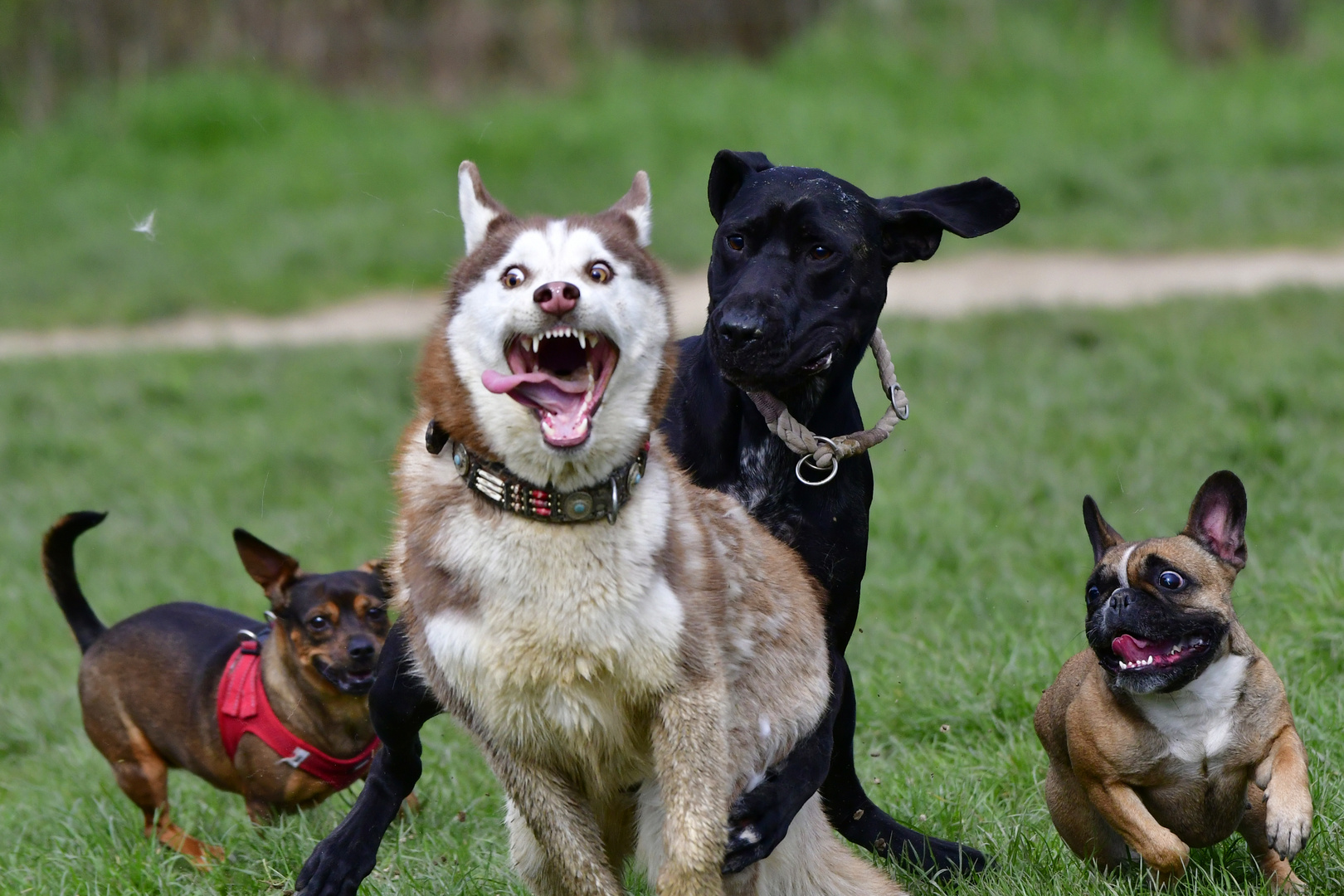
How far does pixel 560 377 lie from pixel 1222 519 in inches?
72.1

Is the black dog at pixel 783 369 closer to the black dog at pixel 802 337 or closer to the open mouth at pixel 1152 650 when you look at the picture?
the black dog at pixel 802 337

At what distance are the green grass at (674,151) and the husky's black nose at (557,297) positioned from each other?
9244 mm

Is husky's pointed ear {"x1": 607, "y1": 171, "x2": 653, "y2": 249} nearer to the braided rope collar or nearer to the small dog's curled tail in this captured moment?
the braided rope collar

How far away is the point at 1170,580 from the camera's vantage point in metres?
3.91

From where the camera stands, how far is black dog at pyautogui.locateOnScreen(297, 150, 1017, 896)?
3844 millimetres

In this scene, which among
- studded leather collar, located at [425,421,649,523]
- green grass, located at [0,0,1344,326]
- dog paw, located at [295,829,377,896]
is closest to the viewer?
studded leather collar, located at [425,421,649,523]

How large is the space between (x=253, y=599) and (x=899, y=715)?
3519mm

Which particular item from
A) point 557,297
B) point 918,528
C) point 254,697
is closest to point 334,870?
point 254,697

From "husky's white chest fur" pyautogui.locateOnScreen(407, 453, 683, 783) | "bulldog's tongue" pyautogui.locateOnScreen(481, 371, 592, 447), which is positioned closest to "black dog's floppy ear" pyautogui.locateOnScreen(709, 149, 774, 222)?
"bulldog's tongue" pyautogui.locateOnScreen(481, 371, 592, 447)

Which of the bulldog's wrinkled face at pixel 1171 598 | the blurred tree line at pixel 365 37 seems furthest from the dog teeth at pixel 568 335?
the blurred tree line at pixel 365 37

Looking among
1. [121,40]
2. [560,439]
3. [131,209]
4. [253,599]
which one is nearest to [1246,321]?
[253,599]

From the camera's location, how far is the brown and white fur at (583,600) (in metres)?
3.23

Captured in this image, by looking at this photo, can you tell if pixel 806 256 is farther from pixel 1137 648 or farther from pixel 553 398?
pixel 1137 648

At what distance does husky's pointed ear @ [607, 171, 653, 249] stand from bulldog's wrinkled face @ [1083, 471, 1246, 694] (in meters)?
1.42
